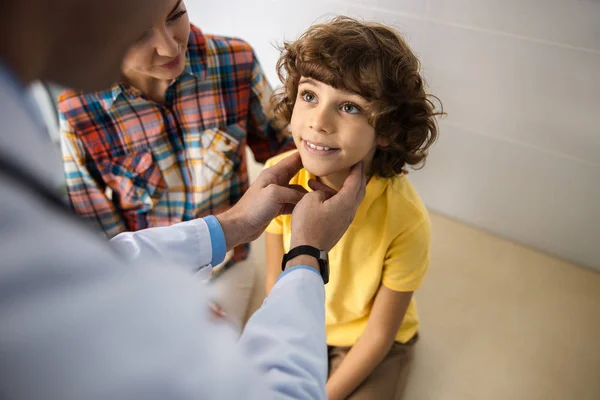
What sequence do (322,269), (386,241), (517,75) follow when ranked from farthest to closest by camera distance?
(517,75) → (386,241) → (322,269)

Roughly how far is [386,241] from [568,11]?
0.67m

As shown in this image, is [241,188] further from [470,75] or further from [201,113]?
[470,75]

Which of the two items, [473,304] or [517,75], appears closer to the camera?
[517,75]

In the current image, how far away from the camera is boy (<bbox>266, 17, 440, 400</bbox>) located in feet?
3.06

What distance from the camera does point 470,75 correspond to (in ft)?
4.53

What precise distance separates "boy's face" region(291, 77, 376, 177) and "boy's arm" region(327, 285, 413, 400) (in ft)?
0.98

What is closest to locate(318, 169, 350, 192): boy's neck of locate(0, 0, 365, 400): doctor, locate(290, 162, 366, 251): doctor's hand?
locate(290, 162, 366, 251): doctor's hand

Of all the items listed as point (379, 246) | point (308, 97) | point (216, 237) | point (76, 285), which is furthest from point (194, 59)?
point (76, 285)

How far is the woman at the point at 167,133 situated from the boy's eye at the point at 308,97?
0.28 meters

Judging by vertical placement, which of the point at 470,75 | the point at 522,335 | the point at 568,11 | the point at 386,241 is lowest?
the point at 522,335

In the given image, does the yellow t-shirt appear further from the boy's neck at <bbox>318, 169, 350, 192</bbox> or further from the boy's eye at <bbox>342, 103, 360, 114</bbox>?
the boy's eye at <bbox>342, 103, 360, 114</bbox>

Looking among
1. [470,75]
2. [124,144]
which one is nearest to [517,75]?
[470,75]

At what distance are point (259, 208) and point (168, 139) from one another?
16.6 inches

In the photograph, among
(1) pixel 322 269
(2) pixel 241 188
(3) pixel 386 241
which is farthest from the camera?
(2) pixel 241 188
